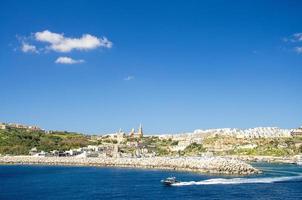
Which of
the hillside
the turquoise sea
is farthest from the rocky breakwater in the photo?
the hillside

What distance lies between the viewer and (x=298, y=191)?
1823 inches

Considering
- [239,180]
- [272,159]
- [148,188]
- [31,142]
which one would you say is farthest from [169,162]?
[31,142]

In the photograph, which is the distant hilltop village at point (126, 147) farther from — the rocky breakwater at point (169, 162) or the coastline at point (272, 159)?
the rocky breakwater at point (169, 162)

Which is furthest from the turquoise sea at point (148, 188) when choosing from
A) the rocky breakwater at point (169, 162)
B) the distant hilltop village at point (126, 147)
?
the distant hilltop village at point (126, 147)

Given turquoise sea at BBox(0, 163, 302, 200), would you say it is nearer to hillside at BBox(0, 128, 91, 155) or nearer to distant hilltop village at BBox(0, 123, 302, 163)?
distant hilltop village at BBox(0, 123, 302, 163)

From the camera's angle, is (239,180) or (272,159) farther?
(272,159)

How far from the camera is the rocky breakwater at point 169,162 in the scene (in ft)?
220

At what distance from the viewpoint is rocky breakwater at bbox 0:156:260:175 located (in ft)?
220

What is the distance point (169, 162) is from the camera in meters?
79.9

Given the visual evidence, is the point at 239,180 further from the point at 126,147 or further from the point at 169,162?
the point at 126,147

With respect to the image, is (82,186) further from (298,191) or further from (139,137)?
(139,137)

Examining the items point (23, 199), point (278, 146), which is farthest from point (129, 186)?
point (278, 146)

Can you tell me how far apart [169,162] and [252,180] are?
26.3 metres

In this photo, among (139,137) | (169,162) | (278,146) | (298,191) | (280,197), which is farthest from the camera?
(139,137)
